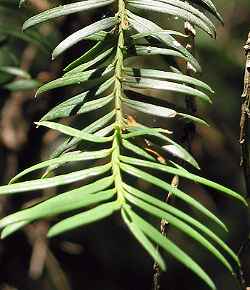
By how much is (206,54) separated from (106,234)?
1.87 ft

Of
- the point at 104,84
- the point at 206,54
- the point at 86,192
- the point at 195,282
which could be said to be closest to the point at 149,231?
the point at 86,192

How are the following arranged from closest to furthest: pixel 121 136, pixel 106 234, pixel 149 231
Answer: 1. pixel 149 231
2. pixel 121 136
3. pixel 106 234

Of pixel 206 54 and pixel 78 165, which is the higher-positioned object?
pixel 206 54

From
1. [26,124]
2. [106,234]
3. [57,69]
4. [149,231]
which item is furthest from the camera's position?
[106,234]

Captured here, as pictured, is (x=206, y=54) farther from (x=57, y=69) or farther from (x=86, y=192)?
(x=86, y=192)

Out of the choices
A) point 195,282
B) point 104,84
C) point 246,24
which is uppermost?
point 246,24

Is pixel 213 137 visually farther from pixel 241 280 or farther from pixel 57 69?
pixel 241 280

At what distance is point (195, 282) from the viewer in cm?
198

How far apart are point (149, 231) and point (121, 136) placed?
5.2 inches

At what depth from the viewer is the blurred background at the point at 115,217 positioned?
1.32 metres

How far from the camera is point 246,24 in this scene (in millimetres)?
1854

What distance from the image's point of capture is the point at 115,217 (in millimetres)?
1774

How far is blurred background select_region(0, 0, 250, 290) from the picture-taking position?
1320 millimetres

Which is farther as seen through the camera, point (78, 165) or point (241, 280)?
point (78, 165)
